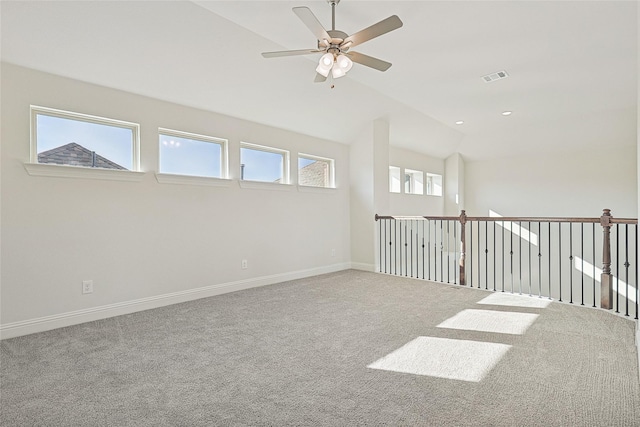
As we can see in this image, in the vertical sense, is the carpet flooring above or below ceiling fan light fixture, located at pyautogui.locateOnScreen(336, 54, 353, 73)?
below

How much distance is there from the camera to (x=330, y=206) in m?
5.74

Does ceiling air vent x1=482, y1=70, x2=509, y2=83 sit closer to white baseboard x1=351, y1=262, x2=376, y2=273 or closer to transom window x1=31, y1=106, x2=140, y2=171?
white baseboard x1=351, y1=262, x2=376, y2=273

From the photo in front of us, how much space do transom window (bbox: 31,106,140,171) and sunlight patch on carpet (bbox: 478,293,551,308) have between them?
429cm

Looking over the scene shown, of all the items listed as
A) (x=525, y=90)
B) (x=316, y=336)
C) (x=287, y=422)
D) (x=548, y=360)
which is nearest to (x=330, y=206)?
(x=316, y=336)

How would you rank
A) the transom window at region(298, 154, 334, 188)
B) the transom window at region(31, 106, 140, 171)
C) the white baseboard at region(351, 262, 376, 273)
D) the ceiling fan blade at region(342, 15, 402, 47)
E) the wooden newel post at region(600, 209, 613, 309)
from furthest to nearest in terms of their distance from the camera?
the white baseboard at region(351, 262, 376, 273) < the transom window at region(298, 154, 334, 188) < the wooden newel post at region(600, 209, 613, 309) < the transom window at region(31, 106, 140, 171) < the ceiling fan blade at region(342, 15, 402, 47)

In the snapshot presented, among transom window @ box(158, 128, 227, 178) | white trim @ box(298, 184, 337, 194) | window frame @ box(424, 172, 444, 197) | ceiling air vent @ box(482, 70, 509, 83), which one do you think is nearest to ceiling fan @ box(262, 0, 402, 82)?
transom window @ box(158, 128, 227, 178)

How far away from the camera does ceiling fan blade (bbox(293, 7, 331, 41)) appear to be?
2.18 metres

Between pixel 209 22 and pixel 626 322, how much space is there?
473cm

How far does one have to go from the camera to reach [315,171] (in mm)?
5711

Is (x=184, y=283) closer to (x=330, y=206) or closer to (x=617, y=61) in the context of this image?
(x=330, y=206)

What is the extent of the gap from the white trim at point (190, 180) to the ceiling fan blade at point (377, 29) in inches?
94.4

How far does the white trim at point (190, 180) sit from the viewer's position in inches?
147

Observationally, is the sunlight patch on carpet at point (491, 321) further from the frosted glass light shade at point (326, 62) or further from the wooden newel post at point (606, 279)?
the frosted glass light shade at point (326, 62)

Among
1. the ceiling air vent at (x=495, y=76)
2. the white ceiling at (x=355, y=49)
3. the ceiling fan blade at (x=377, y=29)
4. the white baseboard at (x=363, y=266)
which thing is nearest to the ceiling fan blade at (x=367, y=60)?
the ceiling fan blade at (x=377, y=29)
